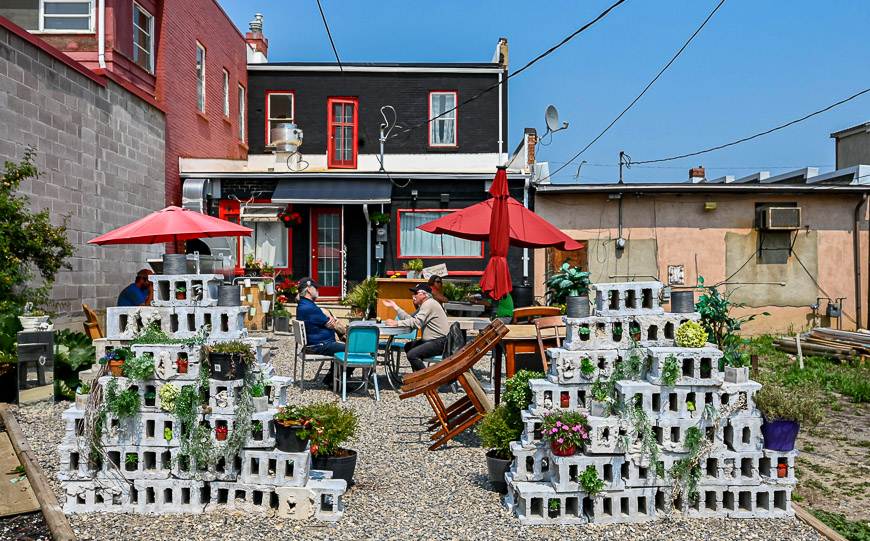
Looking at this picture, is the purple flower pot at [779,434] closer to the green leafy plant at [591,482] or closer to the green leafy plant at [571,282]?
the green leafy plant at [591,482]

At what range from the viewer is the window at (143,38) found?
1584cm

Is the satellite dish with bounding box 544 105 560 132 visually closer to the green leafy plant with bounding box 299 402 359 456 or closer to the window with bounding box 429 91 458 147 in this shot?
the window with bounding box 429 91 458 147

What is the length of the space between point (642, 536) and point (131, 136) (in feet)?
43.1

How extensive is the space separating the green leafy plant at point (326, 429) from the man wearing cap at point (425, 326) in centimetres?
358

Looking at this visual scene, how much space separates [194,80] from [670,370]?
54.0ft

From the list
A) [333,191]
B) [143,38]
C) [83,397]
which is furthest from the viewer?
[333,191]

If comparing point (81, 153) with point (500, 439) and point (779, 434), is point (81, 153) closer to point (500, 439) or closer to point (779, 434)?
point (500, 439)

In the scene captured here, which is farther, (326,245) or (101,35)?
(326,245)

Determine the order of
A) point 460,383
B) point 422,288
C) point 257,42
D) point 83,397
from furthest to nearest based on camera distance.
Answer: point 257,42
point 422,288
point 460,383
point 83,397

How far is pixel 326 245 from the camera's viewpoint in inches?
711

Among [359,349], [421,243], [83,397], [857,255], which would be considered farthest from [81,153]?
[857,255]

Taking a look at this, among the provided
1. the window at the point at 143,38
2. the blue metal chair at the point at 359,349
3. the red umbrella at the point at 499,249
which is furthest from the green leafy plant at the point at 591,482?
the window at the point at 143,38

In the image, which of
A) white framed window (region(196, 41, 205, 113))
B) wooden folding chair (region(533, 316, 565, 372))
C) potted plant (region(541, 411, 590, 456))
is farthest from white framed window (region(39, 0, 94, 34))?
potted plant (region(541, 411, 590, 456))

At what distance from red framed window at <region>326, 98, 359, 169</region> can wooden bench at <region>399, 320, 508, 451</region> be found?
567 inches
